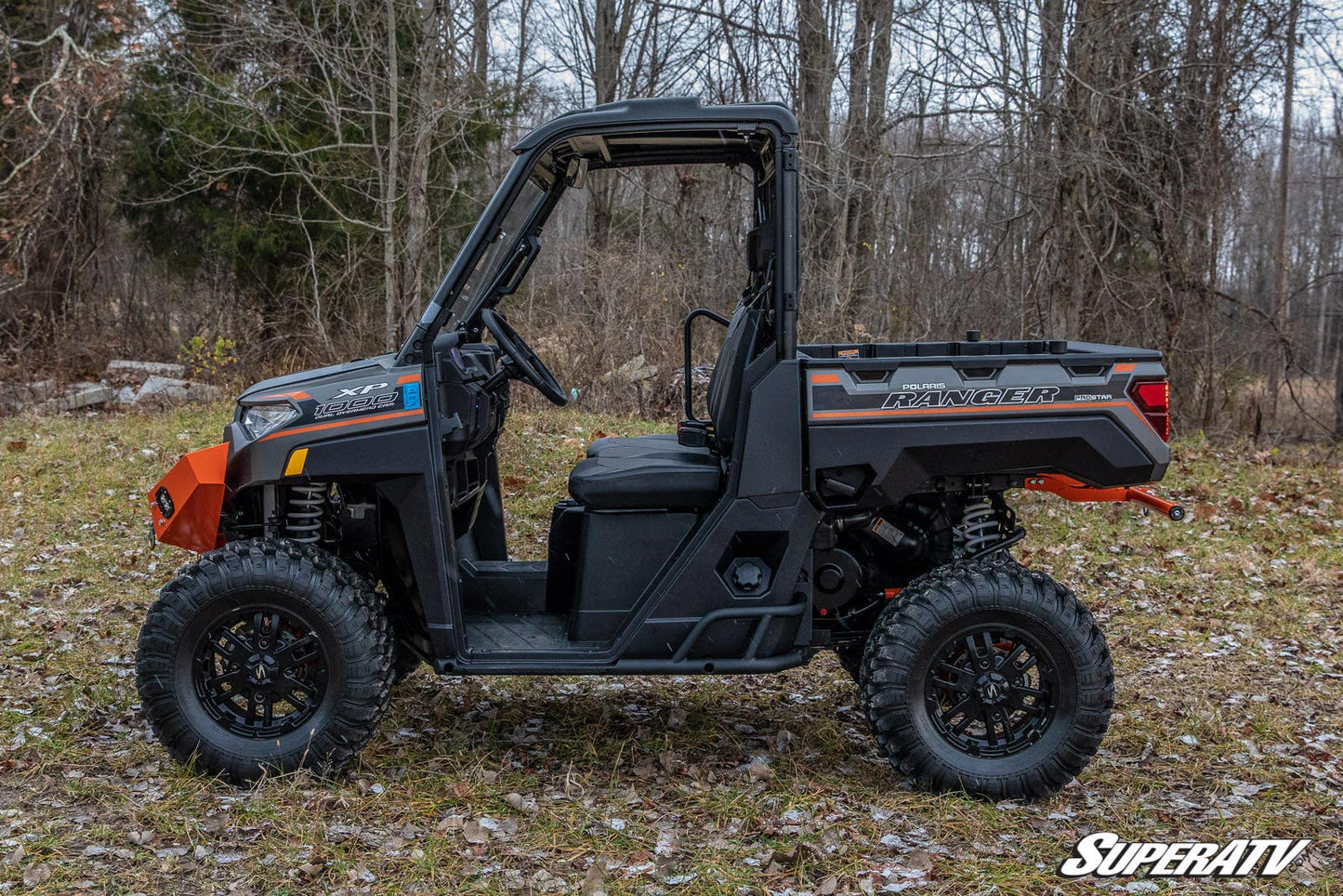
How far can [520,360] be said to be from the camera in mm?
4238

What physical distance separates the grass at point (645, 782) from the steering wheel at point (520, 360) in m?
1.38

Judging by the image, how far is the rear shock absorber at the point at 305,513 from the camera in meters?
4.04

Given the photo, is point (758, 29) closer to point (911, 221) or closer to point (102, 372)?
point (911, 221)

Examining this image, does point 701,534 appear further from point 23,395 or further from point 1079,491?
point 23,395

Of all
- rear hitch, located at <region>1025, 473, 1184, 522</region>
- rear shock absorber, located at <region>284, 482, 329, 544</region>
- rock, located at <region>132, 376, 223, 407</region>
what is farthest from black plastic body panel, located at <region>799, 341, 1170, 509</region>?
Result: rock, located at <region>132, 376, 223, 407</region>

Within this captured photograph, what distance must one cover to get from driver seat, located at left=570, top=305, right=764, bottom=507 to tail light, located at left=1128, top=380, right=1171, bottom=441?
1.31 metres

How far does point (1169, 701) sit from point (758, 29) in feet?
38.7

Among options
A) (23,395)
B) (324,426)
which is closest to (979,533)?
(324,426)

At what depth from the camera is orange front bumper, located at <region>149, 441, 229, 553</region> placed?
3.83 meters

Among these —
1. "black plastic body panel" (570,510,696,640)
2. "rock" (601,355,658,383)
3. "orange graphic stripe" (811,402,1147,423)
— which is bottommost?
"black plastic body panel" (570,510,696,640)

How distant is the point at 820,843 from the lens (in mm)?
3383

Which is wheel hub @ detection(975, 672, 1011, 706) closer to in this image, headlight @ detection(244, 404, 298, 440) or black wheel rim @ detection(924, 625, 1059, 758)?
black wheel rim @ detection(924, 625, 1059, 758)

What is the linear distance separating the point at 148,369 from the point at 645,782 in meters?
11.9

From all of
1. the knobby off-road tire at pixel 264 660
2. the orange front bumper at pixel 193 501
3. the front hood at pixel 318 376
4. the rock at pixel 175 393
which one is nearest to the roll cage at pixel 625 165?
the front hood at pixel 318 376
